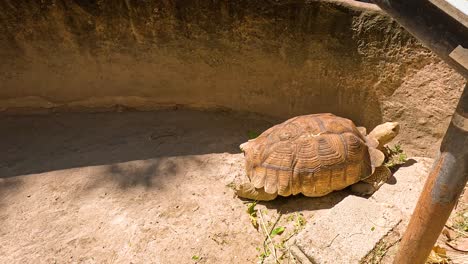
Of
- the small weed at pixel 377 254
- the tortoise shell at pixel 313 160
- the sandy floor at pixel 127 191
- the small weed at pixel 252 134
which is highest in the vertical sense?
the tortoise shell at pixel 313 160

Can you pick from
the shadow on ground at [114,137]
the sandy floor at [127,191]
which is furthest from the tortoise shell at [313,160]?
the shadow on ground at [114,137]

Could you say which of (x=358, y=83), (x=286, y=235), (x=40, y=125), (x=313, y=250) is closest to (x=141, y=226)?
(x=286, y=235)

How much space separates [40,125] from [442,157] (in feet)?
13.1

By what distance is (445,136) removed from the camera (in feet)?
5.47

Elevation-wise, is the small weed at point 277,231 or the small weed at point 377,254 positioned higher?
the small weed at point 377,254

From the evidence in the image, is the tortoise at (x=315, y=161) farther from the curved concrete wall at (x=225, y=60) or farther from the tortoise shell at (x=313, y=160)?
the curved concrete wall at (x=225, y=60)

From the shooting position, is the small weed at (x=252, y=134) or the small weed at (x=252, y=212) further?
the small weed at (x=252, y=134)

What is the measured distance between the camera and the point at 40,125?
Result: 165 inches

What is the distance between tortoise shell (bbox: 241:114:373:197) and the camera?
299 cm

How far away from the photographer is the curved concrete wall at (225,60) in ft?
10.8

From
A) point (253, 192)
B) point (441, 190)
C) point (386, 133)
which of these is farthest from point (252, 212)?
point (441, 190)

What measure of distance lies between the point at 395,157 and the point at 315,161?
1007mm

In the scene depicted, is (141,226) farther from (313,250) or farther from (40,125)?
(40,125)

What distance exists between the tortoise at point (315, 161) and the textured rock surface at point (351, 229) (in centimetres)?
23
